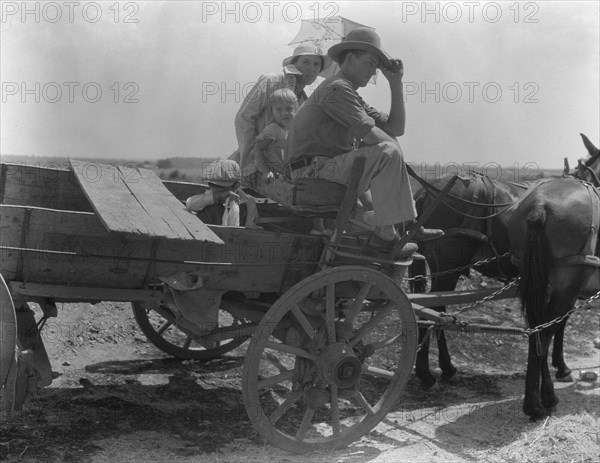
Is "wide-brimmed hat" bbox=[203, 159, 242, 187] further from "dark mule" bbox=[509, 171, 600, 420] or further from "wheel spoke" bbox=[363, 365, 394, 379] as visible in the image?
"dark mule" bbox=[509, 171, 600, 420]

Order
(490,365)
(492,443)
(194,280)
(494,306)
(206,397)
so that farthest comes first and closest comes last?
(494,306) < (490,365) < (206,397) < (492,443) < (194,280)

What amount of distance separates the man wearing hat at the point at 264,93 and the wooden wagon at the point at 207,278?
3.80 ft

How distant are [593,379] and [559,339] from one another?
1.64ft

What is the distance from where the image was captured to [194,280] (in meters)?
4.39

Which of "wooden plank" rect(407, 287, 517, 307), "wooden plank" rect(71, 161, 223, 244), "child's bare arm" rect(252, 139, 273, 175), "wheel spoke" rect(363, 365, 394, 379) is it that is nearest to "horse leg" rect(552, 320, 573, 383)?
"wooden plank" rect(407, 287, 517, 307)

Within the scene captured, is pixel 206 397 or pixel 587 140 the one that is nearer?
pixel 206 397

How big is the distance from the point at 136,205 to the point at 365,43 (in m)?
1.77

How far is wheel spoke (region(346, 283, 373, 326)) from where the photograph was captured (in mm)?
4637

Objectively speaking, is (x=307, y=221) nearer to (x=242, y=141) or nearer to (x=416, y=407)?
(x=242, y=141)

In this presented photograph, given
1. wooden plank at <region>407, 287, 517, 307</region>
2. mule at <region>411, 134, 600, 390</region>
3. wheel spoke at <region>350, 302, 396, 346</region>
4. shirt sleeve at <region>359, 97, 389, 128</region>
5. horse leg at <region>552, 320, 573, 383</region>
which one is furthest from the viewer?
horse leg at <region>552, 320, 573, 383</region>

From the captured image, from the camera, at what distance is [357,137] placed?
182 inches

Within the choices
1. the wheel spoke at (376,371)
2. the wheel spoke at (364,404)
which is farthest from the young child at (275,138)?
the wheel spoke at (364,404)

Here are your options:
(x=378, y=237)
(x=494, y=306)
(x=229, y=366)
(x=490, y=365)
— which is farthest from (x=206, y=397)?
(x=494, y=306)

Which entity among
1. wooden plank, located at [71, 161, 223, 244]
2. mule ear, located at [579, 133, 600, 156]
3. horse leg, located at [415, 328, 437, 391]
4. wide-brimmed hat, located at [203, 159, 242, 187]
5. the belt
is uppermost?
mule ear, located at [579, 133, 600, 156]
